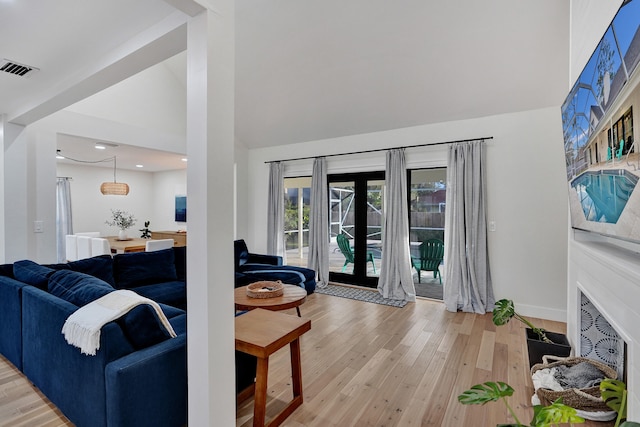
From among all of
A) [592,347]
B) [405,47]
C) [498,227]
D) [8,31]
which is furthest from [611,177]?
[8,31]

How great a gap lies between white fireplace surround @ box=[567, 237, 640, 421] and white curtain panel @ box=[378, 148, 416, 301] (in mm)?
2311

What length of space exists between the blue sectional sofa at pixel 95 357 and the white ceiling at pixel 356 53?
1641 mm

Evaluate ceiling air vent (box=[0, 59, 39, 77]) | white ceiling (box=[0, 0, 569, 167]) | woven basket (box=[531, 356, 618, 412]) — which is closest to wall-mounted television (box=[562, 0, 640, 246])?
woven basket (box=[531, 356, 618, 412])

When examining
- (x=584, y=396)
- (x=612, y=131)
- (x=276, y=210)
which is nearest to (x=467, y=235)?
(x=584, y=396)

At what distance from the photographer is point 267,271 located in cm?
457

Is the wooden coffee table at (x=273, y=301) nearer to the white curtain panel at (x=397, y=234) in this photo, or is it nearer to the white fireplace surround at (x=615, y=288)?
the white curtain panel at (x=397, y=234)

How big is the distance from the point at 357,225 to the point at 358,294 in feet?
3.82

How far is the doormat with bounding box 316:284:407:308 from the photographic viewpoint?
4473 mm

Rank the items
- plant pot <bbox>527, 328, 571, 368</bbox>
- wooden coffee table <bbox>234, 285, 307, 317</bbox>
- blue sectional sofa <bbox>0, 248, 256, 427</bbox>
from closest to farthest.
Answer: blue sectional sofa <bbox>0, 248, 256, 427</bbox>
plant pot <bbox>527, 328, 571, 368</bbox>
wooden coffee table <bbox>234, 285, 307, 317</bbox>

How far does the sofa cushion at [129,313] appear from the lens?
1.68m

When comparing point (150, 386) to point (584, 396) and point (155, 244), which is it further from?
point (155, 244)

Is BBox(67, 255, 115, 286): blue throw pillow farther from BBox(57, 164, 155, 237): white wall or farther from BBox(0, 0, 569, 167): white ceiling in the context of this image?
BBox(57, 164, 155, 237): white wall

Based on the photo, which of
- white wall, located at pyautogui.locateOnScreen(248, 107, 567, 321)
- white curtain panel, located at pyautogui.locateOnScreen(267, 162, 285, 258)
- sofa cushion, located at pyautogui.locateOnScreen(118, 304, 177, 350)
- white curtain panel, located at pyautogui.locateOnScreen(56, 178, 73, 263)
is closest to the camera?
sofa cushion, located at pyautogui.locateOnScreen(118, 304, 177, 350)

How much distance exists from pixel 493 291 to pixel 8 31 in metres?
5.31
